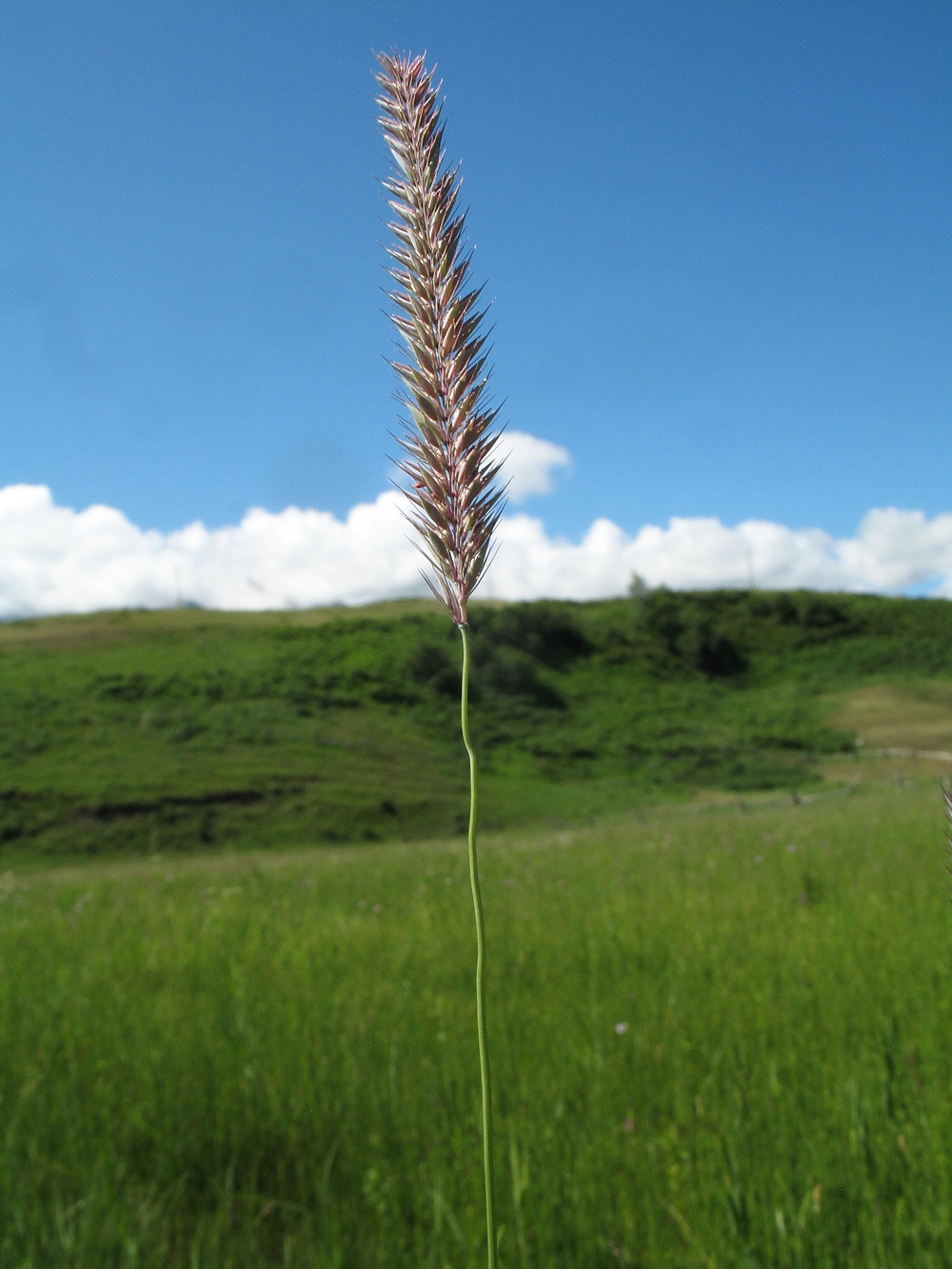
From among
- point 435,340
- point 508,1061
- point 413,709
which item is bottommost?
point 413,709

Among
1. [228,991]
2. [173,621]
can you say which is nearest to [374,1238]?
[228,991]

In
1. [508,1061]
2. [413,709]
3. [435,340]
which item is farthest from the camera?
[413,709]

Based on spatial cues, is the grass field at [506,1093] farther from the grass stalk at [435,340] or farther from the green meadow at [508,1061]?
the grass stalk at [435,340]

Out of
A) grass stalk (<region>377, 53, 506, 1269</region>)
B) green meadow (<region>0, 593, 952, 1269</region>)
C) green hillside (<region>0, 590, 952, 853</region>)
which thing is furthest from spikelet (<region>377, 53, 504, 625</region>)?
green hillside (<region>0, 590, 952, 853</region>)

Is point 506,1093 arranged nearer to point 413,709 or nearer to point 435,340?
point 435,340

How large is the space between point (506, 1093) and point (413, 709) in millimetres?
56340

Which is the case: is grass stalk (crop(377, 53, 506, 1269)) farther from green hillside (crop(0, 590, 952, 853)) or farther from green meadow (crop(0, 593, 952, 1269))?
green hillside (crop(0, 590, 952, 853))

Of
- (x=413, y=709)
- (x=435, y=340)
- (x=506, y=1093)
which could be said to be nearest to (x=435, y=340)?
(x=435, y=340)

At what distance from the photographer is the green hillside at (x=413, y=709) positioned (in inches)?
1510

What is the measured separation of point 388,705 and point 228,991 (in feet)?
181

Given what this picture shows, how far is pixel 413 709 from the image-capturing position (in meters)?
58.8

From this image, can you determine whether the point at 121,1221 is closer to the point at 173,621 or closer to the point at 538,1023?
the point at 538,1023

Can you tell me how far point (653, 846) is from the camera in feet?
35.4

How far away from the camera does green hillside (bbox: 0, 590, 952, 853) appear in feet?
126
